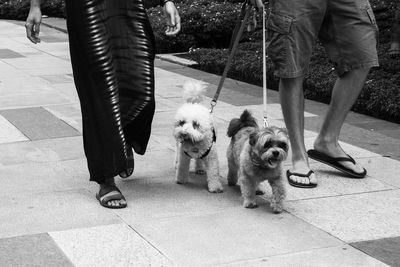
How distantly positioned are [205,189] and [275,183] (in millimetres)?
730

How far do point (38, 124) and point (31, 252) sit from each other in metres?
3.49

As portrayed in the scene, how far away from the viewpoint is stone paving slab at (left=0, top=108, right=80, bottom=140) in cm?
738

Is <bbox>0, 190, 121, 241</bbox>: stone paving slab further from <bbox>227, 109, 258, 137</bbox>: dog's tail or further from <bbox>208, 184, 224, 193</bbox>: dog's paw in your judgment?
<bbox>227, 109, 258, 137</bbox>: dog's tail

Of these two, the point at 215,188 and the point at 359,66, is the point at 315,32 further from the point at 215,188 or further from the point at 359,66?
the point at 215,188

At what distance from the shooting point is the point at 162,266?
13.9ft

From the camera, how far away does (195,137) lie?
213 inches

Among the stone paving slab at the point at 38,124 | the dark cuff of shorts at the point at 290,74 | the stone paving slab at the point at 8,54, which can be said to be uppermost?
the dark cuff of shorts at the point at 290,74

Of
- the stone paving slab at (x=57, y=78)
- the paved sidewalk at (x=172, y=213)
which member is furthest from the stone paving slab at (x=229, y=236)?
the stone paving slab at (x=57, y=78)

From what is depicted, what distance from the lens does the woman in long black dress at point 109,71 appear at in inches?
206

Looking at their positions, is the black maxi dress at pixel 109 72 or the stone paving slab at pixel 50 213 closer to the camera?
the stone paving slab at pixel 50 213

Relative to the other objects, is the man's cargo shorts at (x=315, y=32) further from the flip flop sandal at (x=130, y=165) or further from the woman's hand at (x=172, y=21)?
the flip flop sandal at (x=130, y=165)

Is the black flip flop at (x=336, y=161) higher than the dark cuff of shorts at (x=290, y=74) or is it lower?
lower

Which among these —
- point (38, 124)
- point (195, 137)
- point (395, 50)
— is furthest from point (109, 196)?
point (395, 50)

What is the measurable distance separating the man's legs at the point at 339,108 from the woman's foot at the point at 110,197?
1.73 metres
